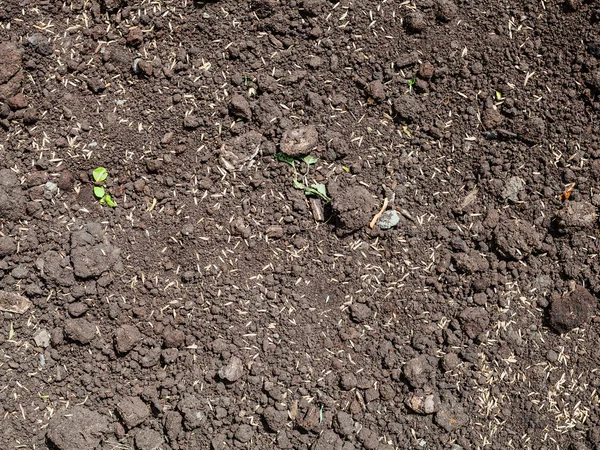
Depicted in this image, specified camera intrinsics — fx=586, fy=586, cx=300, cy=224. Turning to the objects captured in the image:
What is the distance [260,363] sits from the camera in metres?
3.27

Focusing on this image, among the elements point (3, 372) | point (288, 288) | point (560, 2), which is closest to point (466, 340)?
point (288, 288)

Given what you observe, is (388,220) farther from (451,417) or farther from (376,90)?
(451,417)

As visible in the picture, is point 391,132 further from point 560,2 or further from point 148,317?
point 148,317

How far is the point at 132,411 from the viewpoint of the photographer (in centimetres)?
324

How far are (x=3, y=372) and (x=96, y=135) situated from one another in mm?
1418

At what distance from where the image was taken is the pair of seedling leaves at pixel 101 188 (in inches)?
130

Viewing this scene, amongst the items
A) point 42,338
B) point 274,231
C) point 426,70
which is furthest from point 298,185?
point 42,338

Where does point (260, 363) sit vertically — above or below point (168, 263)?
below

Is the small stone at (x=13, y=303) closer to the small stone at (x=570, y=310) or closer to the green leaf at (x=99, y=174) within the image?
the green leaf at (x=99, y=174)

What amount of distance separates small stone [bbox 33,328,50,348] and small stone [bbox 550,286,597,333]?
283cm

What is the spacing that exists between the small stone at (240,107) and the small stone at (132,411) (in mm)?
1683

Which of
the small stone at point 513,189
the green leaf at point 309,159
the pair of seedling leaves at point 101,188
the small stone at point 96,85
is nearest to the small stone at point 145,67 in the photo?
the small stone at point 96,85

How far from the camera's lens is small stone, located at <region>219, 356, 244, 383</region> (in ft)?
10.6

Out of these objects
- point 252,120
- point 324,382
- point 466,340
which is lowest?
point 324,382
